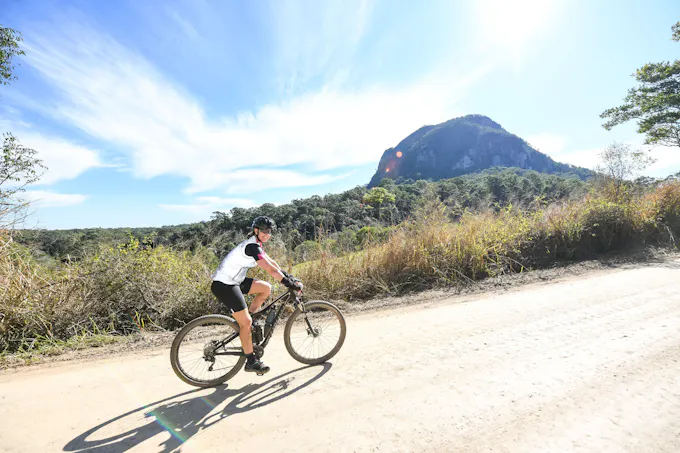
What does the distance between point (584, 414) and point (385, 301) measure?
3720 mm

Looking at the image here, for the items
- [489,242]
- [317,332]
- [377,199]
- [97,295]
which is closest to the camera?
[317,332]

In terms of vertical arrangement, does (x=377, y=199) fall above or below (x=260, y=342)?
above

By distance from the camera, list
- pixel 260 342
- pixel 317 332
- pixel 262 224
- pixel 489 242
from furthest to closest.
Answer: pixel 489 242
pixel 317 332
pixel 262 224
pixel 260 342

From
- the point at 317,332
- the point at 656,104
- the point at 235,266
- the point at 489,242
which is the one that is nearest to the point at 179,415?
the point at 235,266

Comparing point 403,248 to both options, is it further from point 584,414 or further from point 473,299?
point 584,414

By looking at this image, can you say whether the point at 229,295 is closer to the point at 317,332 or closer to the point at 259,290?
the point at 259,290

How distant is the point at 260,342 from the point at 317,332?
2.45 ft

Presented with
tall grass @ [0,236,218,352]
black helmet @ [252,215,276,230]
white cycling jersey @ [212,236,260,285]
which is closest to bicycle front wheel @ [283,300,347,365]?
white cycling jersey @ [212,236,260,285]

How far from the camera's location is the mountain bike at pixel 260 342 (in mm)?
3320

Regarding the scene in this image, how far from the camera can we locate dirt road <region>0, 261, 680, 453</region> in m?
2.21

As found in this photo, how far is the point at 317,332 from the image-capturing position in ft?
12.5

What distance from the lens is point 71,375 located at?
3.49 meters

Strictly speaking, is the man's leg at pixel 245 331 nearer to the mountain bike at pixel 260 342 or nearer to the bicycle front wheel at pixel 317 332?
the mountain bike at pixel 260 342

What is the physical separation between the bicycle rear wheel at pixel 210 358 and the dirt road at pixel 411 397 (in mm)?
163
